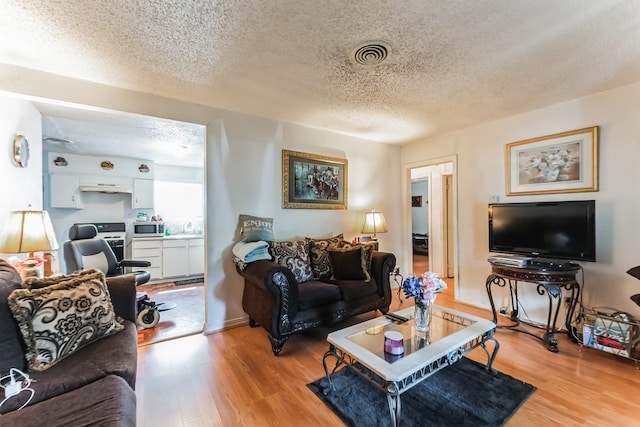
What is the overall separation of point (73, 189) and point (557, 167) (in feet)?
22.4

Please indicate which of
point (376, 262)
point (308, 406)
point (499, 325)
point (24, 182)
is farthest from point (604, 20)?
point (24, 182)

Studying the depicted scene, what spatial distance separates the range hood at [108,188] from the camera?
14.9 ft

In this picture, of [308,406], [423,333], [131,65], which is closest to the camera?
[308,406]

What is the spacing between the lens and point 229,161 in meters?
3.00

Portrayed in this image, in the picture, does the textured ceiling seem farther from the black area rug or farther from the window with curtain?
the window with curtain

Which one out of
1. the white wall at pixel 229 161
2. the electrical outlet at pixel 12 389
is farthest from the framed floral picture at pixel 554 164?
the electrical outlet at pixel 12 389

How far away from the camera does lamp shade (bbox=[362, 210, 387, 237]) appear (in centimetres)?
384

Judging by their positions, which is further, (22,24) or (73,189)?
(73,189)

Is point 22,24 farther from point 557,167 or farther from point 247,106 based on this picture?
point 557,167

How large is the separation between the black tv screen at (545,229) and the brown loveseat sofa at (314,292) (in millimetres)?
1283

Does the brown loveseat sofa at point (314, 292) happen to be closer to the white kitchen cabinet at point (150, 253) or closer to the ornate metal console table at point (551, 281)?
the ornate metal console table at point (551, 281)

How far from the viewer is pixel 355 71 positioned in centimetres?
218

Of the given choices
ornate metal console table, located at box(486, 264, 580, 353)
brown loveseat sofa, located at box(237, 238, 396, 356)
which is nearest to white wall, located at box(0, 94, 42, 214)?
brown loveseat sofa, located at box(237, 238, 396, 356)

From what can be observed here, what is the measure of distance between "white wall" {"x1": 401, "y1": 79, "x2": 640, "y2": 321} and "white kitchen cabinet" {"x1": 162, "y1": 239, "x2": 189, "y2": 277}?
472 cm
